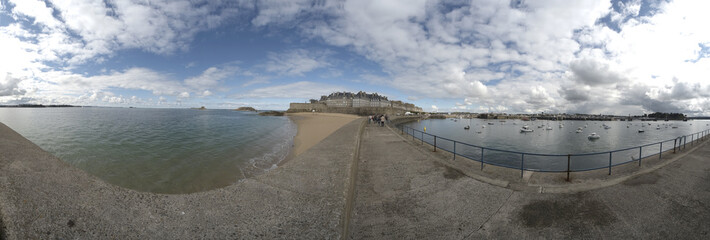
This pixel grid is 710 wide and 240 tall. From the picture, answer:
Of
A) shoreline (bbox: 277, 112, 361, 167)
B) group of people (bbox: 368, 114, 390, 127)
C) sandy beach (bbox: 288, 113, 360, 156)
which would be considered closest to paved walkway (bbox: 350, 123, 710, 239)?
shoreline (bbox: 277, 112, 361, 167)

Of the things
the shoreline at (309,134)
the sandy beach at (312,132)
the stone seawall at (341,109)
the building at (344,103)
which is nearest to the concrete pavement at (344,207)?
A: the shoreline at (309,134)

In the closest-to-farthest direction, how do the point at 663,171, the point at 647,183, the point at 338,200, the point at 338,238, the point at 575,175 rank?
the point at 338,238
the point at 338,200
the point at 647,183
the point at 575,175
the point at 663,171

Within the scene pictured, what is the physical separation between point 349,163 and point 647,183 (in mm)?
7825

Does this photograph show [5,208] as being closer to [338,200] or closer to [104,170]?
[338,200]

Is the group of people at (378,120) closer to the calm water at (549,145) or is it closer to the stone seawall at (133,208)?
the calm water at (549,145)

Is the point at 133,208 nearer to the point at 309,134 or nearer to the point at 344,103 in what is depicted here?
the point at 309,134

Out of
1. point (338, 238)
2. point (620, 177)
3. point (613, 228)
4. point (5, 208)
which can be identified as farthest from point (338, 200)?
point (620, 177)

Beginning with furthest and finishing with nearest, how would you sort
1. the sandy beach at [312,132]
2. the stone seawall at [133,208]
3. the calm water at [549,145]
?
1. the calm water at [549,145]
2. the sandy beach at [312,132]
3. the stone seawall at [133,208]

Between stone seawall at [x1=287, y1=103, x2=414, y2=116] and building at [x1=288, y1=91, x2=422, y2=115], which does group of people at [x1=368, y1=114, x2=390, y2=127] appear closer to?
stone seawall at [x1=287, y1=103, x2=414, y2=116]

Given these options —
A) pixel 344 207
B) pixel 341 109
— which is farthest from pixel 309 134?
pixel 341 109

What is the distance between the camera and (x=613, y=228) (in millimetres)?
4055

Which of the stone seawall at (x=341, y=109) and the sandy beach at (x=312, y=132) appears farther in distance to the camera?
the stone seawall at (x=341, y=109)

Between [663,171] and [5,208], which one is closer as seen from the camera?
[5,208]

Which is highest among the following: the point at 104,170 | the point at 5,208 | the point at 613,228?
the point at 5,208
